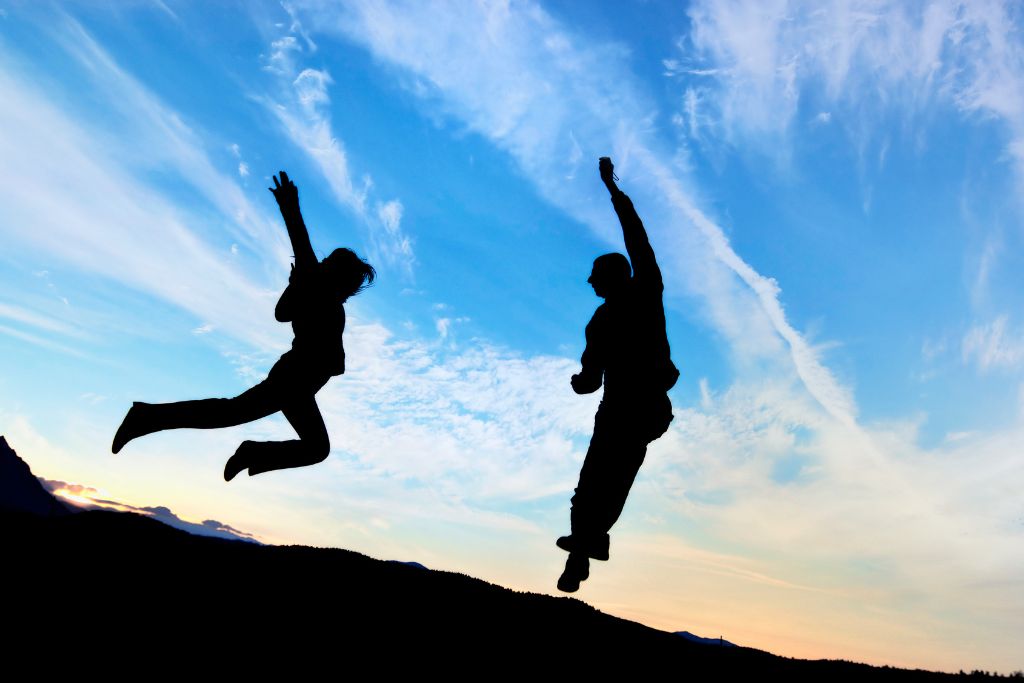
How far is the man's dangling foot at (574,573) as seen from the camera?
5180mm

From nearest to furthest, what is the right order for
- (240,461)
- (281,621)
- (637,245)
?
(281,621), (637,245), (240,461)

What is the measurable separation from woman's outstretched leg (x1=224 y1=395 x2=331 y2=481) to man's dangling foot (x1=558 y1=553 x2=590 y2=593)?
2.54 metres

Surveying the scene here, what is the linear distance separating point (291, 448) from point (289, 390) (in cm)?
56

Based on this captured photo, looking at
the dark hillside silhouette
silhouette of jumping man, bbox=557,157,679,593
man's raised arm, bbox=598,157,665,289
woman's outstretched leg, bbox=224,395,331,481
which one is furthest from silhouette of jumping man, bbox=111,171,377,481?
man's raised arm, bbox=598,157,665,289

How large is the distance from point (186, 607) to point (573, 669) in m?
2.24

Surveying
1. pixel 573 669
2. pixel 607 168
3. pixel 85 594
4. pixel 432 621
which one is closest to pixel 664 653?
pixel 573 669

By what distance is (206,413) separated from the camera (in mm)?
5477

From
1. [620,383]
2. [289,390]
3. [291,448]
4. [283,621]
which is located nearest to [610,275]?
[620,383]

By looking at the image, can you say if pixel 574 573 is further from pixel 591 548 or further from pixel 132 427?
pixel 132 427

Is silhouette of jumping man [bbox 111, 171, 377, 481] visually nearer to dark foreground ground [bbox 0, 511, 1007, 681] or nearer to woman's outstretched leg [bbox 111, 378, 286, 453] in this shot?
woman's outstretched leg [bbox 111, 378, 286, 453]

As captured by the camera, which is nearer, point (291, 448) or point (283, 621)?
point (283, 621)

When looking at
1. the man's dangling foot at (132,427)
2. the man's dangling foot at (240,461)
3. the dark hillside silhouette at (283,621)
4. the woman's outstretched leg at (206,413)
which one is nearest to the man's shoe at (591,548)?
the dark hillside silhouette at (283,621)

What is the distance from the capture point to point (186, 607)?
3.37m

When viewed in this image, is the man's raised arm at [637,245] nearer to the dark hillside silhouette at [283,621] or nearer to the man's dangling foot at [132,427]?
the dark hillside silhouette at [283,621]
